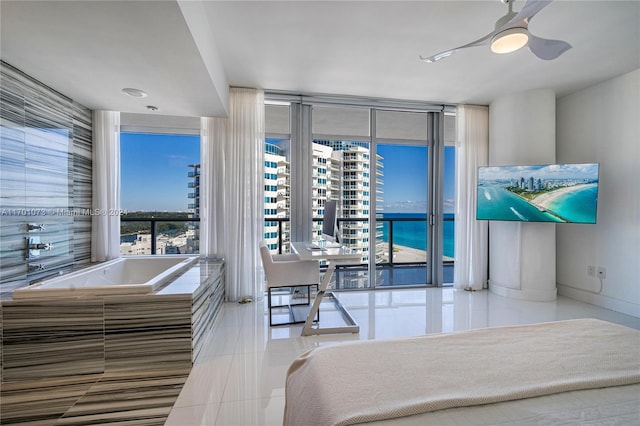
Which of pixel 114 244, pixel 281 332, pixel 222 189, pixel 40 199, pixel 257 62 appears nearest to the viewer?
pixel 40 199

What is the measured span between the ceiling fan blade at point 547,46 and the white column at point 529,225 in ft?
5.49

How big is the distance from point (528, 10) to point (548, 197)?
94.4 inches

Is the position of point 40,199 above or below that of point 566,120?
below

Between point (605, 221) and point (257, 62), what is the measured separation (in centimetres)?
428

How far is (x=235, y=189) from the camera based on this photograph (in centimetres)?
343

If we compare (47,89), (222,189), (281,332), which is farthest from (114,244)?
(281,332)

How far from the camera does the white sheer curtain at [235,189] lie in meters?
3.40

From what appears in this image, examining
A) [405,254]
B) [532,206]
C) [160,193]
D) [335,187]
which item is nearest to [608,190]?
[532,206]

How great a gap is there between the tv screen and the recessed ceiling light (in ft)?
12.8

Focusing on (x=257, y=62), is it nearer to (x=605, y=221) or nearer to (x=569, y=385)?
(x=569, y=385)

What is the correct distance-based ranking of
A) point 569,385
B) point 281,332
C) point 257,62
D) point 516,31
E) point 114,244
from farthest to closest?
A: point 114,244
point 257,62
point 281,332
point 516,31
point 569,385

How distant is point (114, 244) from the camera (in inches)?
127

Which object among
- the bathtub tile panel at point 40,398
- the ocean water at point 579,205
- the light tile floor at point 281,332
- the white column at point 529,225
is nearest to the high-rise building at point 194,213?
the light tile floor at point 281,332

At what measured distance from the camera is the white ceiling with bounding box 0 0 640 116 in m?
1.76
